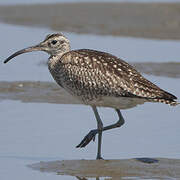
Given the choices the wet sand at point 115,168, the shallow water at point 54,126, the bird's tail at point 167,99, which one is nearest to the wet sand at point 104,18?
the shallow water at point 54,126

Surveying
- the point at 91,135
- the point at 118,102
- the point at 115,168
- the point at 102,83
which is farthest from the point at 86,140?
the point at 115,168

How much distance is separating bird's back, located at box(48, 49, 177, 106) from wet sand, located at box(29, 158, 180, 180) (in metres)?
0.88

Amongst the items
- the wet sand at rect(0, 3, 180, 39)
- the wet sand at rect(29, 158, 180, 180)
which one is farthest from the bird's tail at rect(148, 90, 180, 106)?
the wet sand at rect(0, 3, 180, 39)

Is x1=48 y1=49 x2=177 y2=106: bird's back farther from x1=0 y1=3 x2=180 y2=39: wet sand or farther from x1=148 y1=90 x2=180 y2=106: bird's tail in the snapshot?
x1=0 y1=3 x2=180 y2=39: wet sand

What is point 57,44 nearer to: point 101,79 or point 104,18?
point 101,79

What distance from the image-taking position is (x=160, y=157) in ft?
34.4

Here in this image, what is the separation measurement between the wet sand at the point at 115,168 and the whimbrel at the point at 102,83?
1.37ft

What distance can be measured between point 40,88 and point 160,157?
15.2ft

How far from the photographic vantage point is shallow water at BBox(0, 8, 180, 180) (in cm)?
1072

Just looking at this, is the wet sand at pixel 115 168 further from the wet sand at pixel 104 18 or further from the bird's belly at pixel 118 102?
the wet sand at pixel 104 18

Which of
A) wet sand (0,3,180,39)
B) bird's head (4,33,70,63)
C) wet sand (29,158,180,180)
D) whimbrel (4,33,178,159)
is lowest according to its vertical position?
wet sand (29,158,180,180)

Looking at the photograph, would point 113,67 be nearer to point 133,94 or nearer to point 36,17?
point 133,94

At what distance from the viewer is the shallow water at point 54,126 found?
1072cm

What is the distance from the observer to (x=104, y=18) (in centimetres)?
2183
